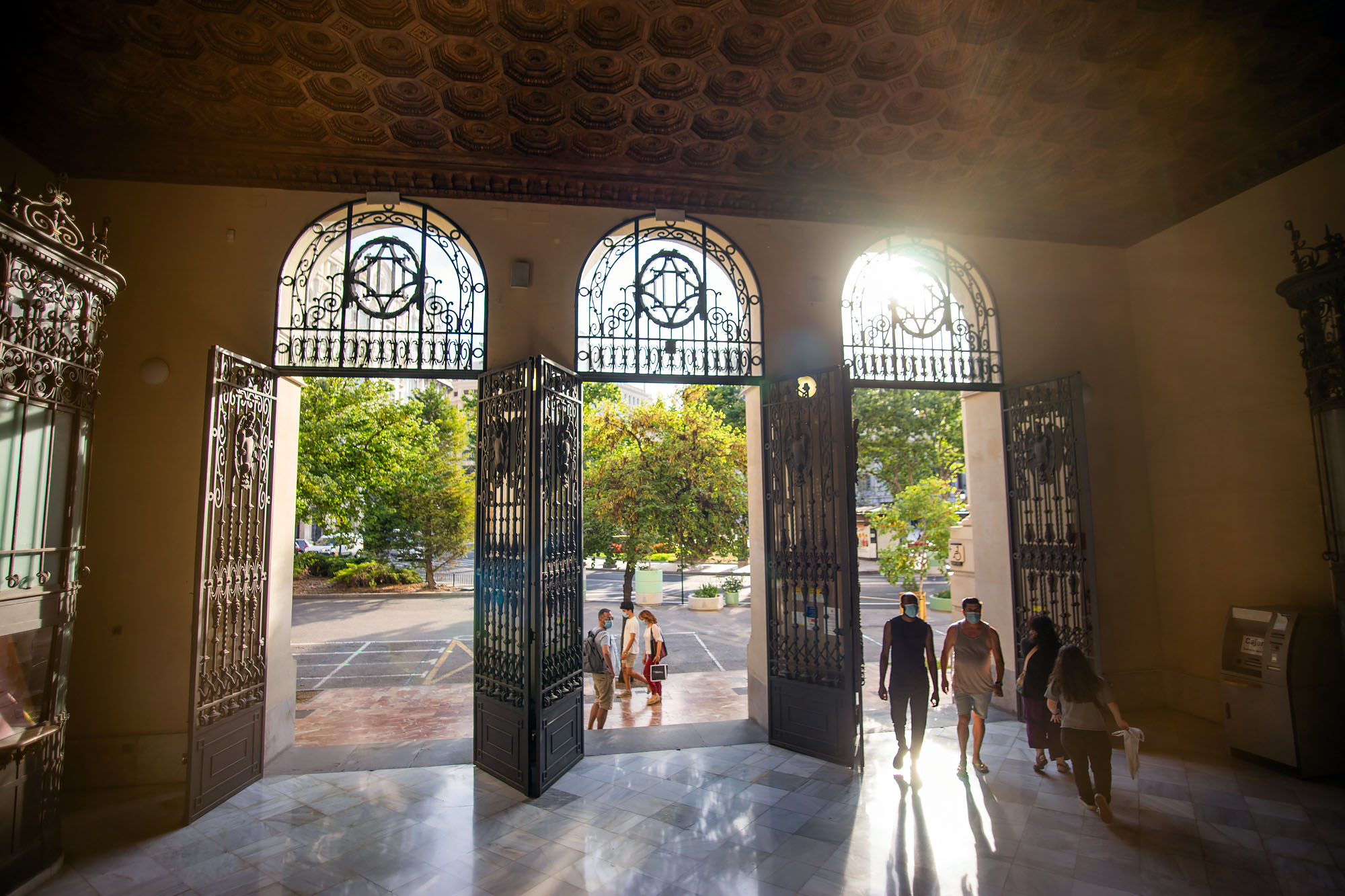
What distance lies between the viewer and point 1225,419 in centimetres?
632

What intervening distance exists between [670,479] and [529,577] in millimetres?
7485

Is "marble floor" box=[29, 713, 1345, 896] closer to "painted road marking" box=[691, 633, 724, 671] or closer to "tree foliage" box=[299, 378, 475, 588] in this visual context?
"painted road marking" box=[691, 633, 724, 671]

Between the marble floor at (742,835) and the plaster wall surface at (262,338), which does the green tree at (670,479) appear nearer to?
the plaster wall surface at (262,338)

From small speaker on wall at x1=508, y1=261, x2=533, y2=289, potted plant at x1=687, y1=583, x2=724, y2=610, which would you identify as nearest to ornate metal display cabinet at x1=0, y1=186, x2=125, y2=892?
small speaker on wall at x1=508, y1=261, x2=533, y2=289

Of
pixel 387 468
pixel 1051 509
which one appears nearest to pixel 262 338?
pixel 1051 509

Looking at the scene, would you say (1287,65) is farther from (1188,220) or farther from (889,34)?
(889,34)

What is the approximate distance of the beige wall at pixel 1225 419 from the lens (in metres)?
5.75

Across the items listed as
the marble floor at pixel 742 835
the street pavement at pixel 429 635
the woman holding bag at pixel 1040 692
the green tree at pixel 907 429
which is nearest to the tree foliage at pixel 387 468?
the street pavement at pixel 429 635

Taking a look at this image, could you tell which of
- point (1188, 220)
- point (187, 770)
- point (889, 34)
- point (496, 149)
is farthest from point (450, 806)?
point (1188, 220)

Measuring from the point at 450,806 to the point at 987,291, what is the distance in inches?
296

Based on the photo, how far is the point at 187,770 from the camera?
455 centimetres

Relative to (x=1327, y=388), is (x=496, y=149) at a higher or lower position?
higher

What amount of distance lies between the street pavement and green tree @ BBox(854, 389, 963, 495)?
452 centimetres

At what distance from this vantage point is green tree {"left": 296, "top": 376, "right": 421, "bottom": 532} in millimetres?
14617
